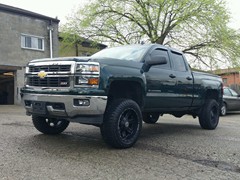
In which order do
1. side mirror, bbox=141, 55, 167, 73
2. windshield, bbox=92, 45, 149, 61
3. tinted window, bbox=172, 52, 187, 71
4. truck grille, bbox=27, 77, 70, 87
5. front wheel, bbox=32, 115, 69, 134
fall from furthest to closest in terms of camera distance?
tinted window, bbox=172, 52, 187, 71 < front wheel, bbox=32, 115, 69, 134 < windshield, bbox=92, 45, 149, 61 < side mirror, bbox=141, 55, 167, 73 < truck grille, bbox=27, 77, 70, 87

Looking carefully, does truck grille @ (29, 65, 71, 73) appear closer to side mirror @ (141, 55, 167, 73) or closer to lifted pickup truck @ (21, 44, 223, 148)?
lifted pickup truck @ (21, 44, 223, 148)

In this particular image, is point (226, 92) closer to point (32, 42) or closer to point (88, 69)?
point (88, 69)

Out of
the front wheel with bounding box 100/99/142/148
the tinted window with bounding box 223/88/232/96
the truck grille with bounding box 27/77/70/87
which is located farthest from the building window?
the front wheel with bounding box 100/99/142/148

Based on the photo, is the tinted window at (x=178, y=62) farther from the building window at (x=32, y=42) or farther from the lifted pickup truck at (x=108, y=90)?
the building window at (x=32, y=42)

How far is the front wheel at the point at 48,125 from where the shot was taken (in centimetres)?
610

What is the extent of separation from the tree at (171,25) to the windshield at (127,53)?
604 inches

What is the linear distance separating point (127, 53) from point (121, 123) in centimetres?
170

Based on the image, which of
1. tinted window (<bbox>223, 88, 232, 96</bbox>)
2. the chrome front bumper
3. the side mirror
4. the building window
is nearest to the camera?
the chrome front bumper

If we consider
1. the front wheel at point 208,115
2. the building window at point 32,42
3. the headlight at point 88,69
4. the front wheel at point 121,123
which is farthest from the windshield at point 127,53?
the building window at point 32,42

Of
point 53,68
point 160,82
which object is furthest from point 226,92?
point 53,68

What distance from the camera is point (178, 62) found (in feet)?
23.3

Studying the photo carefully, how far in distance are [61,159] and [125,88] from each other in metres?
1.90

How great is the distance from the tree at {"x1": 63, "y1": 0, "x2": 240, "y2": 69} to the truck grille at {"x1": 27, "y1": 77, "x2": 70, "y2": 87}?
17031mm

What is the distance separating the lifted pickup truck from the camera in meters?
4.70
